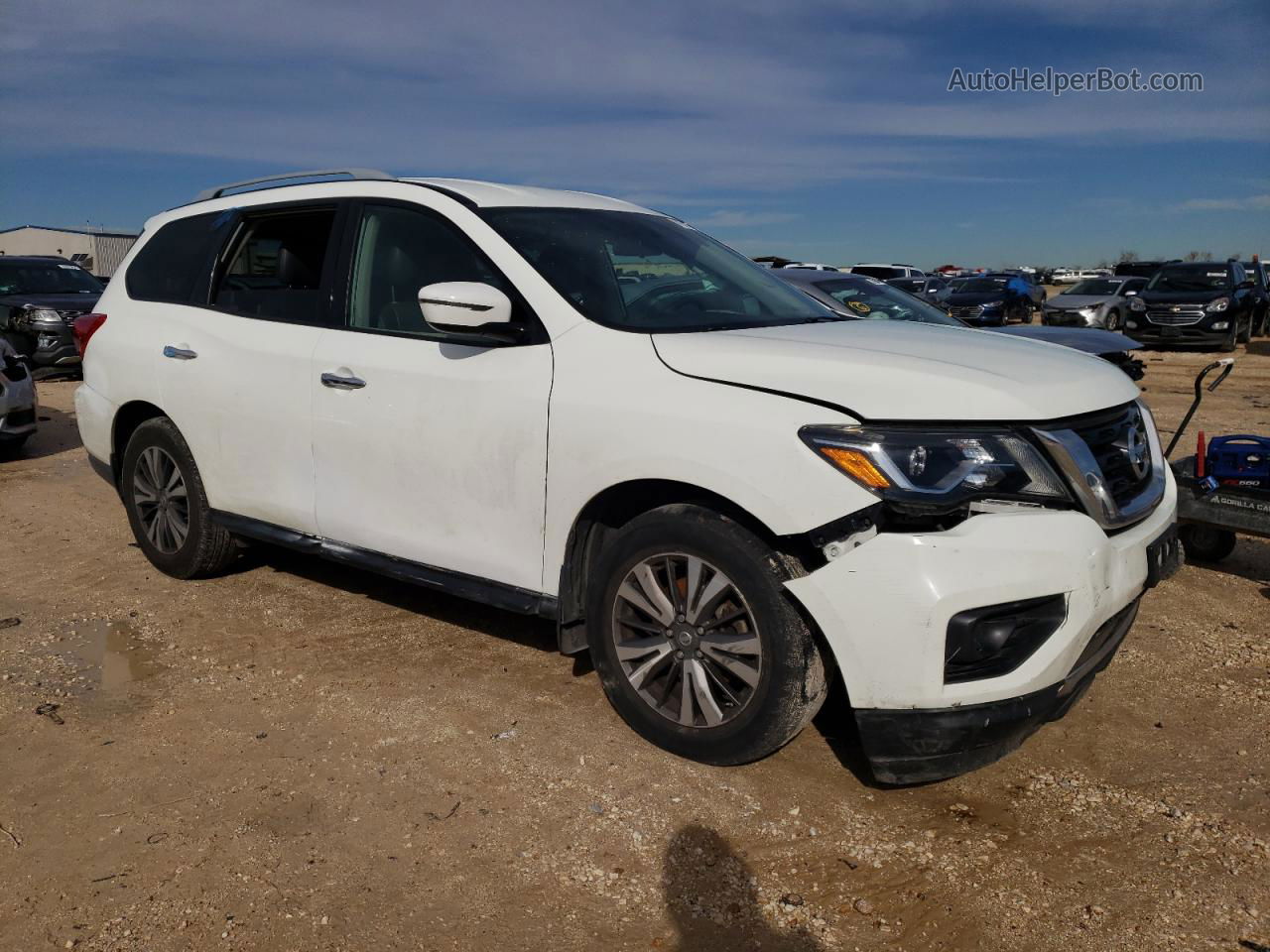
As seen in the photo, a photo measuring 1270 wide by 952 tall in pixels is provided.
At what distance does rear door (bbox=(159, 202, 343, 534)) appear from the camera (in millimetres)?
4422

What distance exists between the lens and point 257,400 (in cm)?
454

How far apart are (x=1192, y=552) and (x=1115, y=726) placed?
2.62 m

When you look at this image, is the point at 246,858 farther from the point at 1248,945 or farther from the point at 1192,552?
the point at 1192,552

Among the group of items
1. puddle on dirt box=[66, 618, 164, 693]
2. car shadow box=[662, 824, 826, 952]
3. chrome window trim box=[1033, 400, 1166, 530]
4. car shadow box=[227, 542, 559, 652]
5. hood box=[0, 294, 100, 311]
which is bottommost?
puddle on dirt box=[66, 618, 164, 693]

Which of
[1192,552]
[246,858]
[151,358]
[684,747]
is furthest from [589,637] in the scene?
[1192,552]

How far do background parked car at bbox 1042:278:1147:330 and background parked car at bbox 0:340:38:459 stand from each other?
18.8 meters

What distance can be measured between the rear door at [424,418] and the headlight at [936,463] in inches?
44.3

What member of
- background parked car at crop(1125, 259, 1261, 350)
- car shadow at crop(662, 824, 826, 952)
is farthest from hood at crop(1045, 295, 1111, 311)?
car shadow at crop(662, 824, 826, 952)

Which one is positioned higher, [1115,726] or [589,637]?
[589,637]

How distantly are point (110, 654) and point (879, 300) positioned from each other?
6117 mm

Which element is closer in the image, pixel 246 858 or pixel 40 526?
pixel 246 858

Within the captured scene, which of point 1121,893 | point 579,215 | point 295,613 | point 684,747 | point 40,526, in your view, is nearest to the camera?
point 1121,893

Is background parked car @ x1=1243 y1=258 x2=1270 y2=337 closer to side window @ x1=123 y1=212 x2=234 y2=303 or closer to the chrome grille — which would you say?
the chrome grille

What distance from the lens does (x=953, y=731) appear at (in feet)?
9.45
